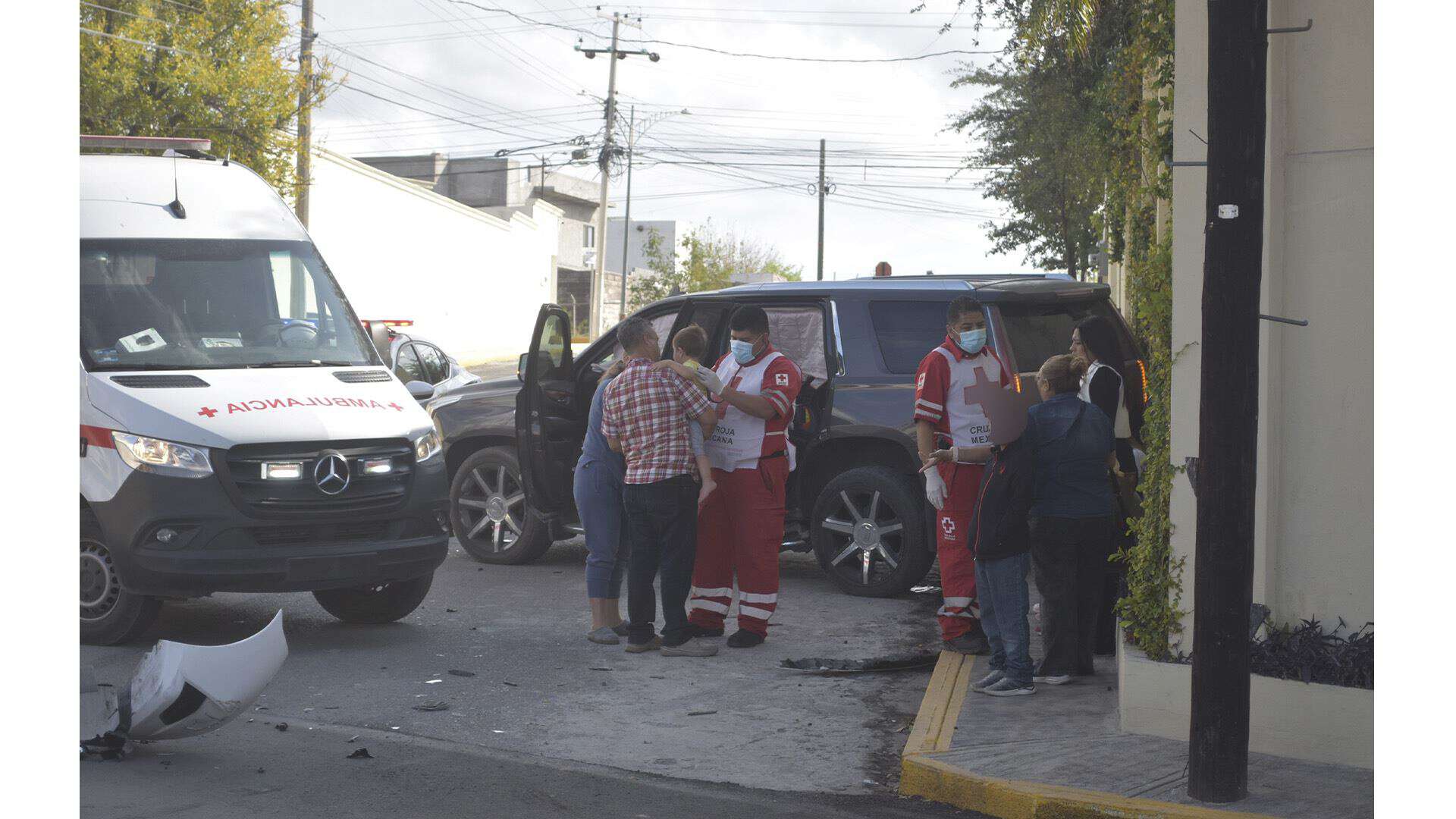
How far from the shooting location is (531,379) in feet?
31.5

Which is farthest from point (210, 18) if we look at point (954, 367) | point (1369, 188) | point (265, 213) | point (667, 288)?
point (667, 288)

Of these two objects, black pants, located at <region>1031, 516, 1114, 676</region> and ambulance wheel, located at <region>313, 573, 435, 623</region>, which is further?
ambulance wheel, located at <region>313, 573, 435, 623</region>

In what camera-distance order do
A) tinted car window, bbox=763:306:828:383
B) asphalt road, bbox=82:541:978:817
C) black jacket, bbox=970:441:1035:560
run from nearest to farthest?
asphalt road, bbox=82:541:978:817
black jacket, bbox=970:441:1035:560
tinted car window, bbox=763:306:828:383

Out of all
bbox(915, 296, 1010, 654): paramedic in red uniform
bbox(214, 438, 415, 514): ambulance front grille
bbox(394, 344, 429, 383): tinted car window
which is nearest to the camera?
bbox(214, 438, 415, 514): ambulance front grille

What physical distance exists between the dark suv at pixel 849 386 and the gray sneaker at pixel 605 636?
5.37 feet

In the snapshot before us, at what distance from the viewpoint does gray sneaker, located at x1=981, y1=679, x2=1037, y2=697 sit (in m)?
7.05

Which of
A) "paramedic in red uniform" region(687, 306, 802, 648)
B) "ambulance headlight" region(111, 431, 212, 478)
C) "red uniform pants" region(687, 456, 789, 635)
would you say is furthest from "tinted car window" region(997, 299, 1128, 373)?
"ambulance headlight" region(111, 431, 212, 478)

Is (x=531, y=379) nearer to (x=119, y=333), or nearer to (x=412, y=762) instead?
(x=119, y=333)

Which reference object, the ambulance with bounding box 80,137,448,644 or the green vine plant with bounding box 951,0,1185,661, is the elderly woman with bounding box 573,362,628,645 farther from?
the green vine plant with bounding box 951,0,1185,661

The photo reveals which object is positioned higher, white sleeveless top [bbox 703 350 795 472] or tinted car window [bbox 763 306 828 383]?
tinted car window [bbox 763 306 828 383]

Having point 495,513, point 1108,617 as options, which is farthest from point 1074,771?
point 495,513

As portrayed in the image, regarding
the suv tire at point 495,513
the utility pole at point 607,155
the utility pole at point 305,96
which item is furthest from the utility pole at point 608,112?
the suv tire at point 495,513

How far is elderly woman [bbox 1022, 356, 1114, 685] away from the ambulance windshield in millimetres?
4173

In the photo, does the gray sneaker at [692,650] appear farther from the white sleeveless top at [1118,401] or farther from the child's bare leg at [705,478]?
the white sleeveless top at [1118,401]
